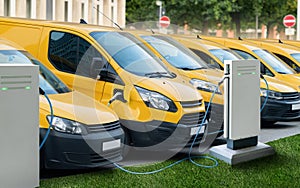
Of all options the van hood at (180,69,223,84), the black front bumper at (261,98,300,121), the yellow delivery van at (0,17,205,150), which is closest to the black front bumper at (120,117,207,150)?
the yellow delivery van at (0,17,205,150)

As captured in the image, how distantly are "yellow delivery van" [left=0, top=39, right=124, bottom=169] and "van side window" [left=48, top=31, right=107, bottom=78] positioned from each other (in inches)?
31.7

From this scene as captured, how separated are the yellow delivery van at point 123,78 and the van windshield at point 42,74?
1.63 feet

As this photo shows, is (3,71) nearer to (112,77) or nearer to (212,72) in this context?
(112,77)

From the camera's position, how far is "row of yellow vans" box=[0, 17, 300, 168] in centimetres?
522

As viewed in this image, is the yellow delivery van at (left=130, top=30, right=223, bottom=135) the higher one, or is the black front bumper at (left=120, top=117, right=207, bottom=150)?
the yellow delivery van at (left=130, top=30, right=223, bottom=135)

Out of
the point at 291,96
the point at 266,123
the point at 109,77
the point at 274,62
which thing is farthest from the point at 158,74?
the point at 274,62

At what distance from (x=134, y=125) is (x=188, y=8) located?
28.0 m

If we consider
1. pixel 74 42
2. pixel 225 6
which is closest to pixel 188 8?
pixel 225 6

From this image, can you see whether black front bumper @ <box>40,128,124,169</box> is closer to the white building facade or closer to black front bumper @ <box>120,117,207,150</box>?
black front bumper @ <box>120,117,207,150</box>

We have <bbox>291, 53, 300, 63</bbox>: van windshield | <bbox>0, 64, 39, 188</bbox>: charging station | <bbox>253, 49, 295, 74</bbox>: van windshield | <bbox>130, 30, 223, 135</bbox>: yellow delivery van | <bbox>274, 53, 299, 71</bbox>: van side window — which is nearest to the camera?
<bbox>0, 64, 39, 188</bbox>: charging station

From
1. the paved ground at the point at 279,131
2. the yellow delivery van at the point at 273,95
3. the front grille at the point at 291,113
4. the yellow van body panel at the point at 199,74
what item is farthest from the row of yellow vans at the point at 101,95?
the front grille at the point at 291,113

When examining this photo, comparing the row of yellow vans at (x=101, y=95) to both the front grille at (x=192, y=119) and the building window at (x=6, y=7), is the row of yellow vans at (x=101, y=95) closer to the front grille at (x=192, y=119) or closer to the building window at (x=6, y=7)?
the front grille at (x=192, y=119)

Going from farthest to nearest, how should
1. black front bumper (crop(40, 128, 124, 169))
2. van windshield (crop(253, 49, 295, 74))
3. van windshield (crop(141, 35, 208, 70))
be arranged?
van windshield (crop(253, 49, 295, 74)) < van windshield (crop(141, 35, 208, 70)) < black front bumper (crop(40, 128, 124, 169))

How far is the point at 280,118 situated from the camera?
362 inches
